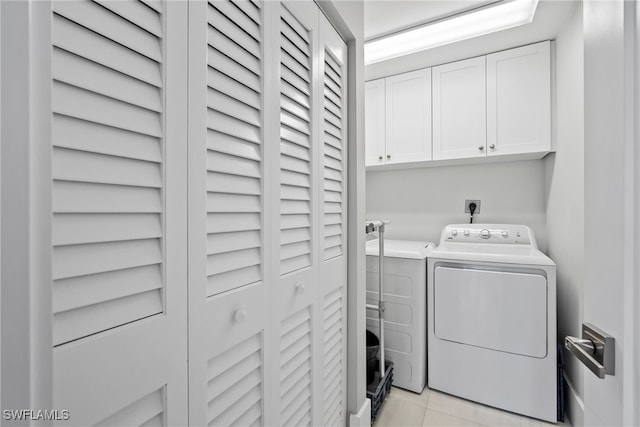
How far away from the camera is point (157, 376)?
608mm

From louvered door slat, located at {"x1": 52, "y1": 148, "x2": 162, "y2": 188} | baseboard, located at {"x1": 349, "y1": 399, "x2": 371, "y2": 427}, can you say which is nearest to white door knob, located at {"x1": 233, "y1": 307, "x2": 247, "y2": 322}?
louvered door slat, located at {"x1": 52, "y1": 148, "x2": 162, "y2": 188}

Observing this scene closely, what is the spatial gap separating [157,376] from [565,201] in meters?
2.27

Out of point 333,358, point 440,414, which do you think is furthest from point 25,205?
point 440,414

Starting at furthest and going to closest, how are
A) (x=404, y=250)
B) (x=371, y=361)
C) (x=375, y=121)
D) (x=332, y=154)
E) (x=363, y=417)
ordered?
(x=375, y=121), (x=404, y=250), (x=371, y=361), (x=363, y=417), (x=332, y=154)

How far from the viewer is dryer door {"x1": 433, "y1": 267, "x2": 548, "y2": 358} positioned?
187 centimetres

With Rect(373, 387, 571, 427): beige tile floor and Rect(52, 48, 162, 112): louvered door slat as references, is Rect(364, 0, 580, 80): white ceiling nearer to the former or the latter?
Rect(52, 48, 162, 112): louvered door slat

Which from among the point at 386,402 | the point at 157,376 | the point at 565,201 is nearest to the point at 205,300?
the point at 157,376

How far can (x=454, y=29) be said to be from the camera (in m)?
2.07

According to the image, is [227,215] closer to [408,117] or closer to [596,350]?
[596,350]

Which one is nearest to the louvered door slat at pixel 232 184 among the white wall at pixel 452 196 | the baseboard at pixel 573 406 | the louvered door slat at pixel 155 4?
the louvered door slat at pixel 155 4

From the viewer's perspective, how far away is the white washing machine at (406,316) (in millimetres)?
2131

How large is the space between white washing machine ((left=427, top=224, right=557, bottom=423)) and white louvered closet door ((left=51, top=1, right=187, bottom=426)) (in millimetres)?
1874

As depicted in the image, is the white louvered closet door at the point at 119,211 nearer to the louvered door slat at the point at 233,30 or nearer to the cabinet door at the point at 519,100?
the louvered door slat at the point at 233,30

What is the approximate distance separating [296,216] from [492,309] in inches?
63.3
